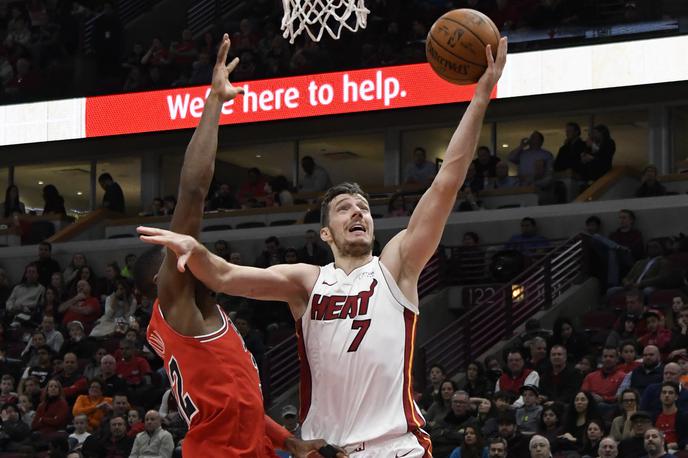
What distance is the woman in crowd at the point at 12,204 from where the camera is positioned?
21.2m

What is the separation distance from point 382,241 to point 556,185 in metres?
2.45

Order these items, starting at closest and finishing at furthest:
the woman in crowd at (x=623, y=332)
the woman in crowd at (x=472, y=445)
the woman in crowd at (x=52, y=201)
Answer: the woman in crowd at (x=472, y=445) < the woman in crowd at (x=623, y=332) < the woman in crowd at (x=52, y=201)

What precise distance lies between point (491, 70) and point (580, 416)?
20.6 feet

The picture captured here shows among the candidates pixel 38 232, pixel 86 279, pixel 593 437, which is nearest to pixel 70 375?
pixel 86 279

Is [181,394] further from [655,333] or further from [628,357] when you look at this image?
[655,333]

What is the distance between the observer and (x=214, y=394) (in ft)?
15.8

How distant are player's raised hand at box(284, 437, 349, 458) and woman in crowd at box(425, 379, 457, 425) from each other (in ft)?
23.2

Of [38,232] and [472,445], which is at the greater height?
[38,232]

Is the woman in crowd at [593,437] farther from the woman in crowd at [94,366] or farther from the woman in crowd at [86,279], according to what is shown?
the woman in crowd at [86,279]

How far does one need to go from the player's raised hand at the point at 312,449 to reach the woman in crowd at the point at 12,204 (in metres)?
17.0

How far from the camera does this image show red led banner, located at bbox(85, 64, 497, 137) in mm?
17078

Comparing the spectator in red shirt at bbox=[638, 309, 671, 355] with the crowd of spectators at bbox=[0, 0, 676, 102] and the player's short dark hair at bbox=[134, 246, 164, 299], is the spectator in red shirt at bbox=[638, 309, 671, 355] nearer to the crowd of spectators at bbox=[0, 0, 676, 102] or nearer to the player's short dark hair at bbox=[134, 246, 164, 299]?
the crowd of spectators at bbox=[0, 0, 676, 102]

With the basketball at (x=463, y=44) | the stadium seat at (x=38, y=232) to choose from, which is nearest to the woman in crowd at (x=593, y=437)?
the basketball at (x=463, y=44)

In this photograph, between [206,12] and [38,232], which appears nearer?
[38,232]
